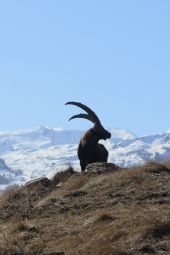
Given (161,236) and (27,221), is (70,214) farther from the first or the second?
(161,236)

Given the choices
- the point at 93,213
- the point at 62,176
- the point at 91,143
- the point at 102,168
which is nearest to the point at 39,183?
the point at 62,176

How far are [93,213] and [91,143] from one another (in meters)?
12.5

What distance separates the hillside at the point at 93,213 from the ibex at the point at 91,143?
5782mm

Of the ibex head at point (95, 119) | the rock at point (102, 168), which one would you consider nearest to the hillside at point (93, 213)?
the rock at point (102, 168)

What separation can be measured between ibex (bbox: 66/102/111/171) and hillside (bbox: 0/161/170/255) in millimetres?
5782

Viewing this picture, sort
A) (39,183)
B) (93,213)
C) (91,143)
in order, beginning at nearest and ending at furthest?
(93,213)
(39,183)
(91,143)

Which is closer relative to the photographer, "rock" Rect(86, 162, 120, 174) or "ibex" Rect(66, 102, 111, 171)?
"rock" Rect(86, 162, 120, 174)

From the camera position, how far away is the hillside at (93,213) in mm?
13516

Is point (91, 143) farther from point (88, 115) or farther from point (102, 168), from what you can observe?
point (102, 168)

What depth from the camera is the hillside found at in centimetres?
1352

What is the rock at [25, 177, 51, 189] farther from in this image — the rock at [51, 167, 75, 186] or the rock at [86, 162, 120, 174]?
the rock at [86, 162, 120, 174]

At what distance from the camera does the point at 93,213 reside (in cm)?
1606

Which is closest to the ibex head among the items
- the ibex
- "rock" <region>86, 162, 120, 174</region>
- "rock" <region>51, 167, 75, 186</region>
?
the ibex

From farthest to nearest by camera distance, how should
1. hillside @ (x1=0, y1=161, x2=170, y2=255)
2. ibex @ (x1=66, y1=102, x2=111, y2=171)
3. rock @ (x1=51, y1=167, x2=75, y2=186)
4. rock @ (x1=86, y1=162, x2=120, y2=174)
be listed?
1. ibex @ (x1=66, y1=102, x2=111, y2=171)
2. rock @ (x1=51, y1=167, x2=75, y2=186)
3. rock @ (x1=86, y1=162, x2=120, y2=174)
4. hillside @ (x1=0, y1=161, x2=170, y2=255)
